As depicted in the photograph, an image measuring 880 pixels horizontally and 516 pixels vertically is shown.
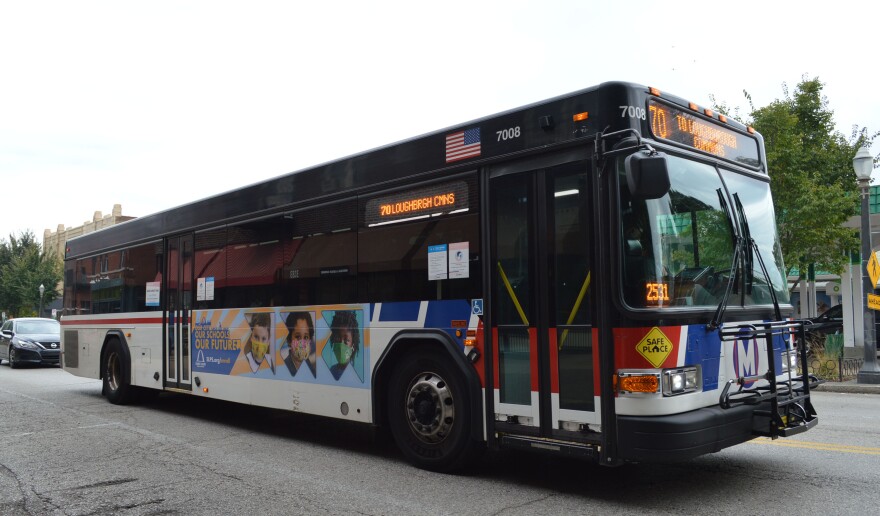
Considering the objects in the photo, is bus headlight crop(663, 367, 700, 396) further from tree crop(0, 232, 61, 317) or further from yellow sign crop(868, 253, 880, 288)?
tree crop(0, 232, 61, 317)

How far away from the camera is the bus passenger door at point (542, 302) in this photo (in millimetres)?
5449

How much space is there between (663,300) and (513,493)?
1.99 metres

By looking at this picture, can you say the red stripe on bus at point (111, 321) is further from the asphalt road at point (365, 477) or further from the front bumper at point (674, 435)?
the front bumper at point (674, 435)

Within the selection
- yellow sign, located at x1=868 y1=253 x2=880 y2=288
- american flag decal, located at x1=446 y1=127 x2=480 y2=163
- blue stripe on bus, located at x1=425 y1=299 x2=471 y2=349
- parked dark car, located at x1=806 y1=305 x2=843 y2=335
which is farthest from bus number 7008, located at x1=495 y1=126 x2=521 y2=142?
yellow sign, located at x1=868 y1=253 x2=880 y2=288

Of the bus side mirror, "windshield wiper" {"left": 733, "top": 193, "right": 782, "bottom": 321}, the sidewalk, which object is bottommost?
the sidewalk

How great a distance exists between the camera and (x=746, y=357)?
18.5ft

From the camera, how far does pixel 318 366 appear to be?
794 cm

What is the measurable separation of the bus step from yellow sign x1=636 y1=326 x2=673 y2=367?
2.67 feet

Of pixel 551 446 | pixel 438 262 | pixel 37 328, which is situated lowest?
pixel 551 446

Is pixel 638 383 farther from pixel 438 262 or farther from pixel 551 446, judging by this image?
pixel 438 262

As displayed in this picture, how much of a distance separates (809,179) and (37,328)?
937 inches

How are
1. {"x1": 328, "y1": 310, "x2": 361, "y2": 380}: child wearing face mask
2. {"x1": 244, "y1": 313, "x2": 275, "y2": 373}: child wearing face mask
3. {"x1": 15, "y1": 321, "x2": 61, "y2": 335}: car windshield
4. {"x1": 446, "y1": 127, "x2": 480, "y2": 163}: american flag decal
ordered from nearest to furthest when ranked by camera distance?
{"x1": 446, "y1": 127, "x2": 480, "y2": 163}: american flag decal → {"x1": 328, "y1": 310, "x2": 361, "y2": 380}: child wearing face mask → {"x1": 244, "y1": 313, "x2": 275, "y2": 373}: child wearing face mask → {"x1": 15, "y1": 321, "x2": 61, "y2": 335}: car windshield

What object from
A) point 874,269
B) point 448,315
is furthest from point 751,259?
point 874,269

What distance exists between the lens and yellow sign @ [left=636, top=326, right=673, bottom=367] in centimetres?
505
